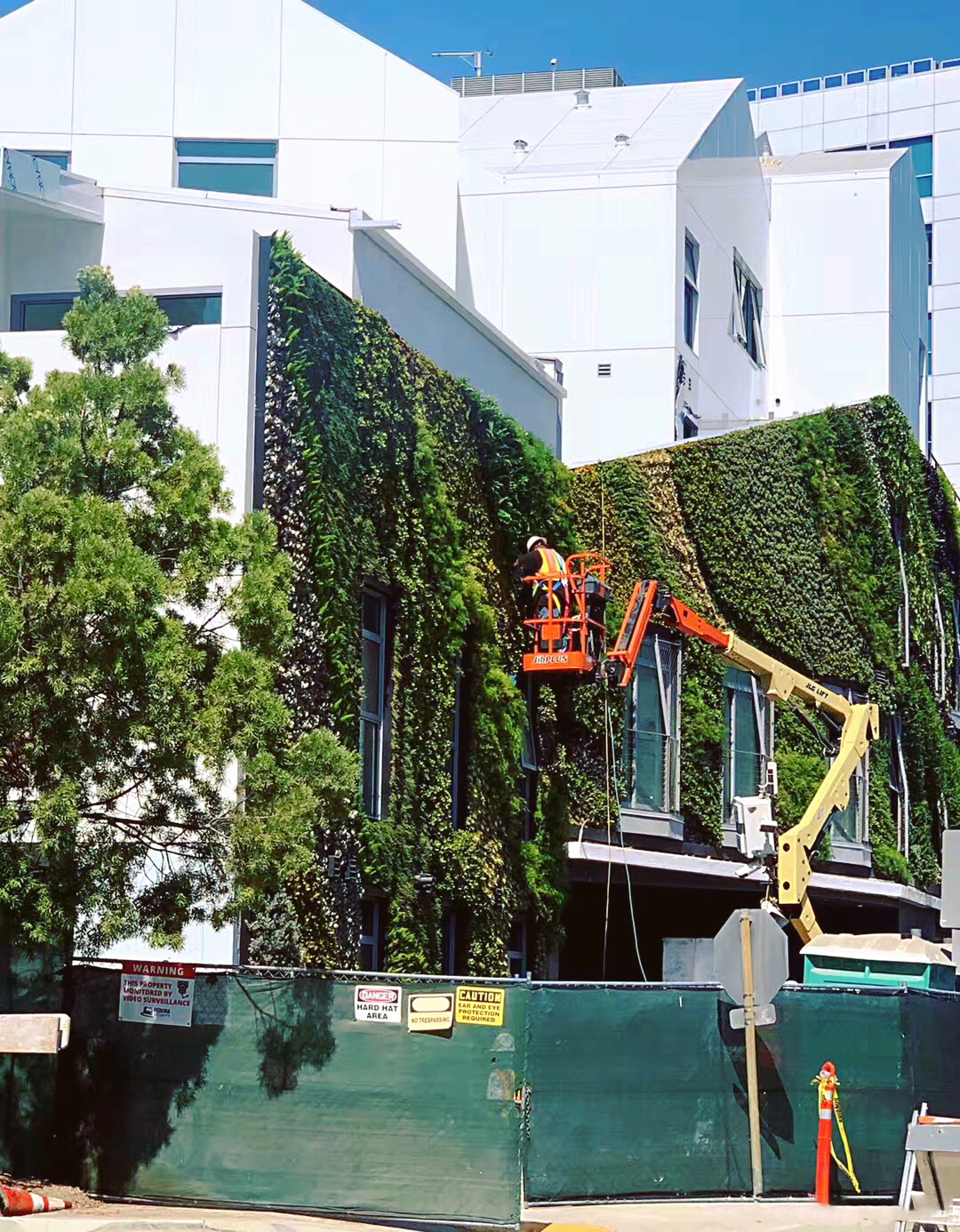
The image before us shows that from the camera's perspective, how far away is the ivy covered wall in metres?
21.0

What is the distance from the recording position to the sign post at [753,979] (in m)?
17.6

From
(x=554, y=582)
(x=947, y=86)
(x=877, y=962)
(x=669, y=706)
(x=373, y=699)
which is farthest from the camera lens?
(x=947, y=86)

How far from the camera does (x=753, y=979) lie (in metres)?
17.7

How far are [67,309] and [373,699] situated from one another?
5741 mm

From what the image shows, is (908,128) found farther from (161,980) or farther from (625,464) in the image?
(161,980)

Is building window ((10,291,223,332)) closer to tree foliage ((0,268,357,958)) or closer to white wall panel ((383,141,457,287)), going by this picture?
tree foliage ((0,268,357,958))

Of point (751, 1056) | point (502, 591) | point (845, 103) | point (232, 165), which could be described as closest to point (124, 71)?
point (232, 165)

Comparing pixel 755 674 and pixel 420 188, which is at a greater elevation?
pixel 420 188

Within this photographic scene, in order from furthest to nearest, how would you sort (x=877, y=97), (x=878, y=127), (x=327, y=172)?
(x=877, y=97) → (x=878, y=127) → (x=327, y=172)

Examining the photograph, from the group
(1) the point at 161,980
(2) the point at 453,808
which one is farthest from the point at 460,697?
(1) the point at 161,980

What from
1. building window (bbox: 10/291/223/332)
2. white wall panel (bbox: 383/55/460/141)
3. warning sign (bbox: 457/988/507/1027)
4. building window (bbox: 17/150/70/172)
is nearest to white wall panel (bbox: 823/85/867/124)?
white wall panel (bbox: 383/55/460/141)

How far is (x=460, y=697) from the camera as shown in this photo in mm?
24656

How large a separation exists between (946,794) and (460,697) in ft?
53.2

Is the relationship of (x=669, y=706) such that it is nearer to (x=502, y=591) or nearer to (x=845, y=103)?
(x=502, y=591)
